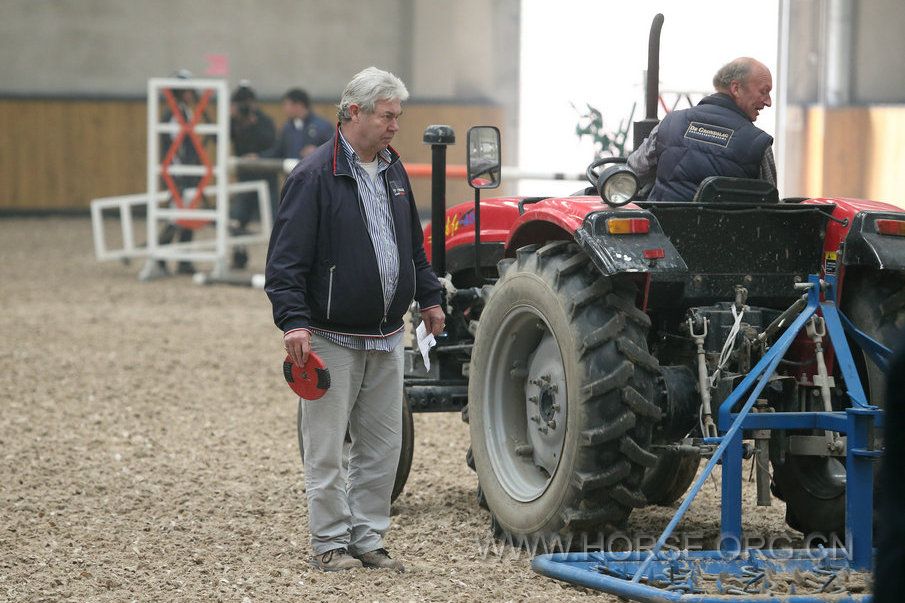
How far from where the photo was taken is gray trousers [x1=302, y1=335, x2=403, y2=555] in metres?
4.23

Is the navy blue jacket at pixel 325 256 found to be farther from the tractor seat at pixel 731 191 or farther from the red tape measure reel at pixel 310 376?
the tractor seat at pixel 731 191

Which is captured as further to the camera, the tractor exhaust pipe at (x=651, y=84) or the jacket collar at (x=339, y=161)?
the tractor exhaust pipe at (x=651, y=84)

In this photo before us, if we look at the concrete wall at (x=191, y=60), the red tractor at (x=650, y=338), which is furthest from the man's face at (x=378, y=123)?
the concrete wall at (x=191, y=60)

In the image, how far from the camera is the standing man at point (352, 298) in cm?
414

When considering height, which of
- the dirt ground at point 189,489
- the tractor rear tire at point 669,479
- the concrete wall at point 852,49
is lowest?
the dirt ground at point 189,489

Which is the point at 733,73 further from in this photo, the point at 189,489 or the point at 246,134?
the point at 246,134

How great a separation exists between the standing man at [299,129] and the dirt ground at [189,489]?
470 cm

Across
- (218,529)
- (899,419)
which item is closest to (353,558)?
(218,529)

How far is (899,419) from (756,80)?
2.81 meters

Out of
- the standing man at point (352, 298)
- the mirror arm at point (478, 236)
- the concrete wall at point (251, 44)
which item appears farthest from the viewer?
the concrete wall at point (251, 44)

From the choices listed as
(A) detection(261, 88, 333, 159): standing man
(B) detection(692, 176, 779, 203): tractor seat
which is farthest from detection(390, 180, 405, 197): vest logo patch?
(A) detection(261, 88, 333, 159): standing man

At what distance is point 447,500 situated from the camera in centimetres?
543

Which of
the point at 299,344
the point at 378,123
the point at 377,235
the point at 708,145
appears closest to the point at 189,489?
the point at 299,344

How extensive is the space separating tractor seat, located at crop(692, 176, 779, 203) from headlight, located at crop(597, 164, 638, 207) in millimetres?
266
